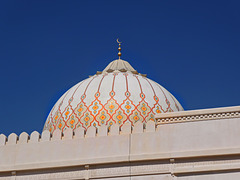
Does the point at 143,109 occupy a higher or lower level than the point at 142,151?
higher

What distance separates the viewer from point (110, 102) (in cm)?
1540

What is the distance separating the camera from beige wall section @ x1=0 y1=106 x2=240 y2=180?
10.8 meters

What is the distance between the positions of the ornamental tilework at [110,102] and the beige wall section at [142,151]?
3431mm

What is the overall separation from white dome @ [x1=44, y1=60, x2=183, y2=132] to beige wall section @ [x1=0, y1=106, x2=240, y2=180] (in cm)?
343

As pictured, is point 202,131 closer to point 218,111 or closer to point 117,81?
point 218,111

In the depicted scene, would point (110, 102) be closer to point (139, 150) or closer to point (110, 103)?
point (110, 103)

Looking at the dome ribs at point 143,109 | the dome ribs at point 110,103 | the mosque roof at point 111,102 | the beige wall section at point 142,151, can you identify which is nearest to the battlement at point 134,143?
the beige wall section at point 142,151

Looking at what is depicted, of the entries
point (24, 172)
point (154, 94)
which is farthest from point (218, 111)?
point (154, 94)

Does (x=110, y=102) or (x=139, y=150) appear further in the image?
(x=110, y=102)

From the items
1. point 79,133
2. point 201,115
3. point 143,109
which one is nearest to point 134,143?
point 79,133

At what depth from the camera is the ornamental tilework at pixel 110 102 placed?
15.2 metres

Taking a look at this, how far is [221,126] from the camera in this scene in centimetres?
1106

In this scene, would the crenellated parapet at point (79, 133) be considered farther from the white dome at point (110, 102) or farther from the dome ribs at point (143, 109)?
the dome ribs at point (143, 109)

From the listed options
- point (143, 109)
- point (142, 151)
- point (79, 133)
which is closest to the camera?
point (142, 151)
